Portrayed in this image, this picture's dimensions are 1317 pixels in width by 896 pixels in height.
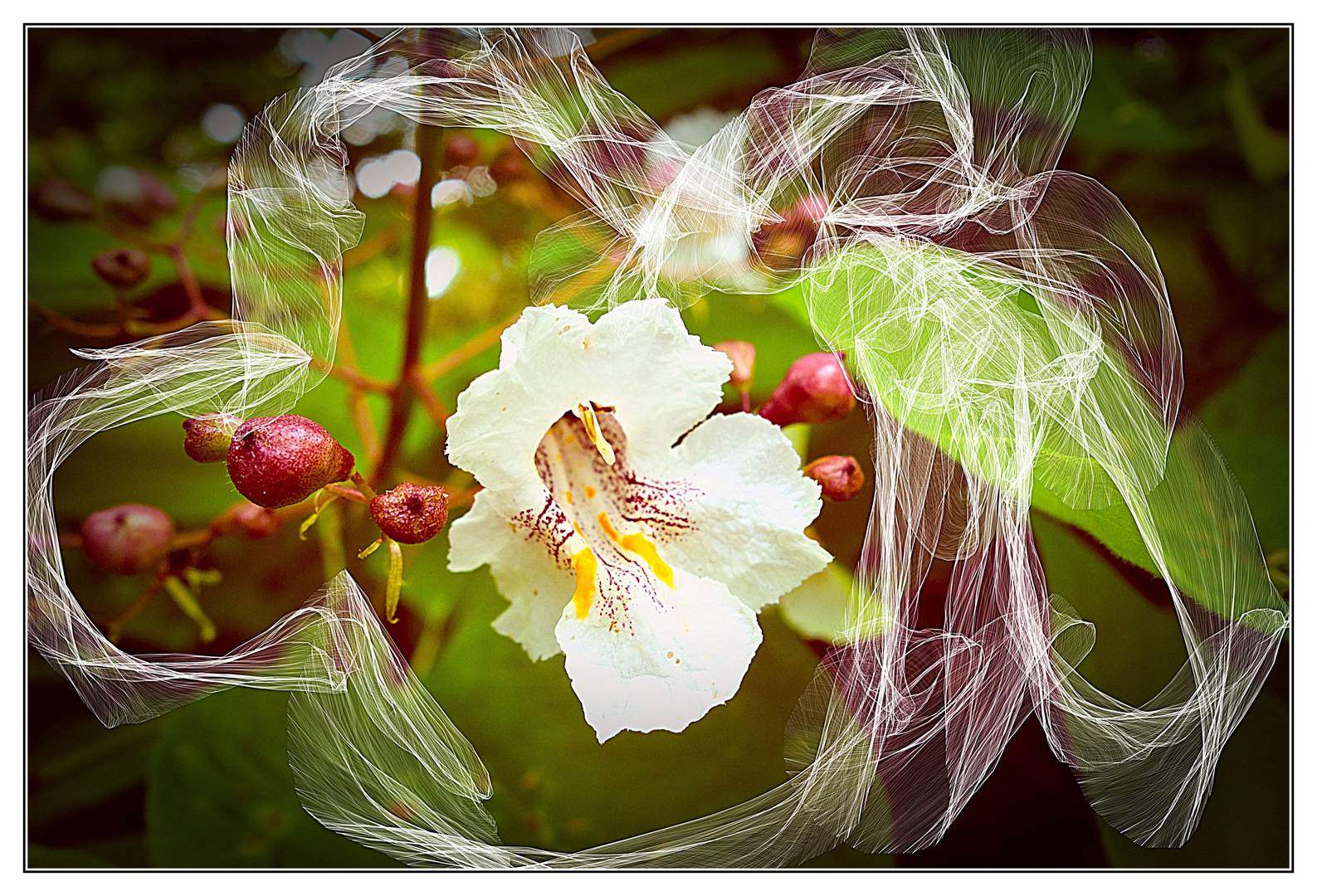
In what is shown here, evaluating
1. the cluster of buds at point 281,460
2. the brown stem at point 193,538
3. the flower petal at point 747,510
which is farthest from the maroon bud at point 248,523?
the flower petal at point 747,510

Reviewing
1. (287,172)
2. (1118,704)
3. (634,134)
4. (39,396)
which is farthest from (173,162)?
(1118,704)

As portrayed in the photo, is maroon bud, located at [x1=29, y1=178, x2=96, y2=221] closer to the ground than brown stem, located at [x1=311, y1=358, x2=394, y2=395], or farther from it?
farther from it

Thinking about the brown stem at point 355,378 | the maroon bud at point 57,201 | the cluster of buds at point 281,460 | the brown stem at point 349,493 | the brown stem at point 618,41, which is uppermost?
the brown stem at point 618,41

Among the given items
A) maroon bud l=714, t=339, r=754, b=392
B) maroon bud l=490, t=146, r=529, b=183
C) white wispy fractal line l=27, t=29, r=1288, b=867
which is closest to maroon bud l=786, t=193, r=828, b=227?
white wispy fractal line l=27, t=29, r=1288, b=867

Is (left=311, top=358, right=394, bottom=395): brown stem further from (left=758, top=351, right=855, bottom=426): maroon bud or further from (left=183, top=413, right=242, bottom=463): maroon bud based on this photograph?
(left=758, top=351, right=855, bottom=426): maroon bud

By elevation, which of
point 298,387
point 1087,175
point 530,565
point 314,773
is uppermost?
point 1087,175

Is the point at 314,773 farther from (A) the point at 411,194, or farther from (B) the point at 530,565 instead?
(A) the point at 411,194

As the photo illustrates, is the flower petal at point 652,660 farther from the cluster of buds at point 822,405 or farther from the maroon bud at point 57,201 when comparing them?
the maroon bud at point 57,201
